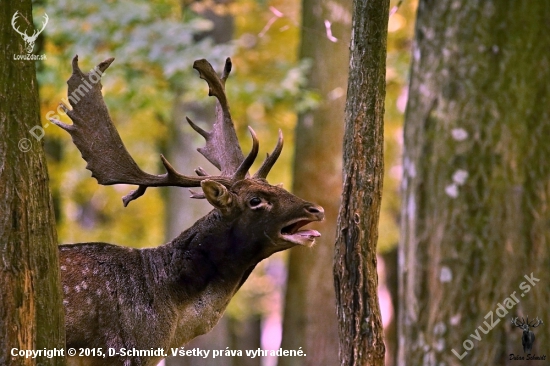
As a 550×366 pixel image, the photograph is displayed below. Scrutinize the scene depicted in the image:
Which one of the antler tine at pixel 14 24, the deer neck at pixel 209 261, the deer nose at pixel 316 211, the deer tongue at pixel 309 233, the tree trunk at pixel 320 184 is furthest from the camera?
the tree trunk at pixel 320 184

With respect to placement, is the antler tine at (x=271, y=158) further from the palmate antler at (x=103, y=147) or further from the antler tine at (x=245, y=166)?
the antler tine at (x=245, y=166)

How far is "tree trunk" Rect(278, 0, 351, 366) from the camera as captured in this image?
37.2 feet

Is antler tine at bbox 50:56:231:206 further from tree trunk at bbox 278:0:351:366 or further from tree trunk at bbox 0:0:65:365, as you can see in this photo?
tree trunk at bbox 278:0:351:366

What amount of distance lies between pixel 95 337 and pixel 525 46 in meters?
4.69

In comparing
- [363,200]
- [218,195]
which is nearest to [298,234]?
[218,195]

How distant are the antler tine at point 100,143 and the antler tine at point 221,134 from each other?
0.69 metres

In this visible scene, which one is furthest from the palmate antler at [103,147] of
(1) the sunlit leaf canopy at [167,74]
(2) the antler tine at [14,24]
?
(1) the sunlit leaf canopy at [167,74]

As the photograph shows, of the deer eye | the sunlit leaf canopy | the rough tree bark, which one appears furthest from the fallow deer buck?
the sunlit leaf canopy

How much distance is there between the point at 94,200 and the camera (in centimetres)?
2012

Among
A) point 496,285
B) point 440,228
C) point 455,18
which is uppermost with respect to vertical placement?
point 455,18

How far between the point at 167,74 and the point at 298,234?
19.7 ft

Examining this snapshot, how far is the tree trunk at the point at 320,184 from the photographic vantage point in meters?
11.4

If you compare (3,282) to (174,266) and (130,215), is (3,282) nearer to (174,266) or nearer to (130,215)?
(174,266)

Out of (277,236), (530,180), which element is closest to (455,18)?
(530,180)
